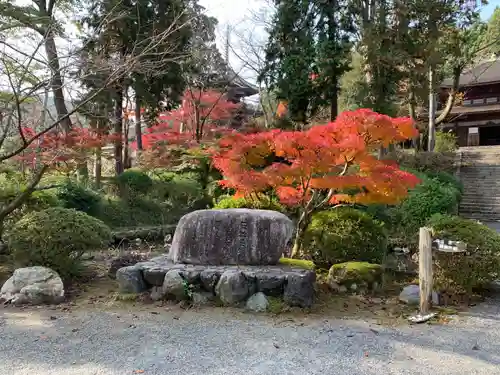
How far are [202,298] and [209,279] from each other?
10.0 inches

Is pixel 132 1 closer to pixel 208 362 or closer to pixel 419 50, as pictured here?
pixel 419 50

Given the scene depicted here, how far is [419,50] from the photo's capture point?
1227cm

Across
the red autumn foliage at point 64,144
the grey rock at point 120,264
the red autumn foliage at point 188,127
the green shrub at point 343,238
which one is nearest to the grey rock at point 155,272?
the grey rock at point 120,264

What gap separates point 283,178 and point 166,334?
3.08 metres

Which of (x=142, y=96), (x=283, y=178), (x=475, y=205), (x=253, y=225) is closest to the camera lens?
(x=253, y=225)

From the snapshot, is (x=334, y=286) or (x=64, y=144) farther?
(x=64, y=144)

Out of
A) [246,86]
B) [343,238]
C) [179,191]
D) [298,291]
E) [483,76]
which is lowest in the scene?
[298,291]

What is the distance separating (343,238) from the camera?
6.44 m

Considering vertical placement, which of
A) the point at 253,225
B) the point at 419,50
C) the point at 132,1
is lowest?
the point at 253,225

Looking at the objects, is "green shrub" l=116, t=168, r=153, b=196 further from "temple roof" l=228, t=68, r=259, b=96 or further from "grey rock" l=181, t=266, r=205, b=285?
"temple roof" l=228, t=68, r=259, b=96

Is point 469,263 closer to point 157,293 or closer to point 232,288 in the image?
point 232,288

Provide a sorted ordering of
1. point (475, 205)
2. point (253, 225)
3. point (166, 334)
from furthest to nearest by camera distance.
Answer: point (475, 205)
point (253, 225)
point (166, 334)

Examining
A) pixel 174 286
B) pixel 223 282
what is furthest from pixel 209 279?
pixel 174 286

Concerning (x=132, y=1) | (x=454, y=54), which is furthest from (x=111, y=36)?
(x=454, y=54)
